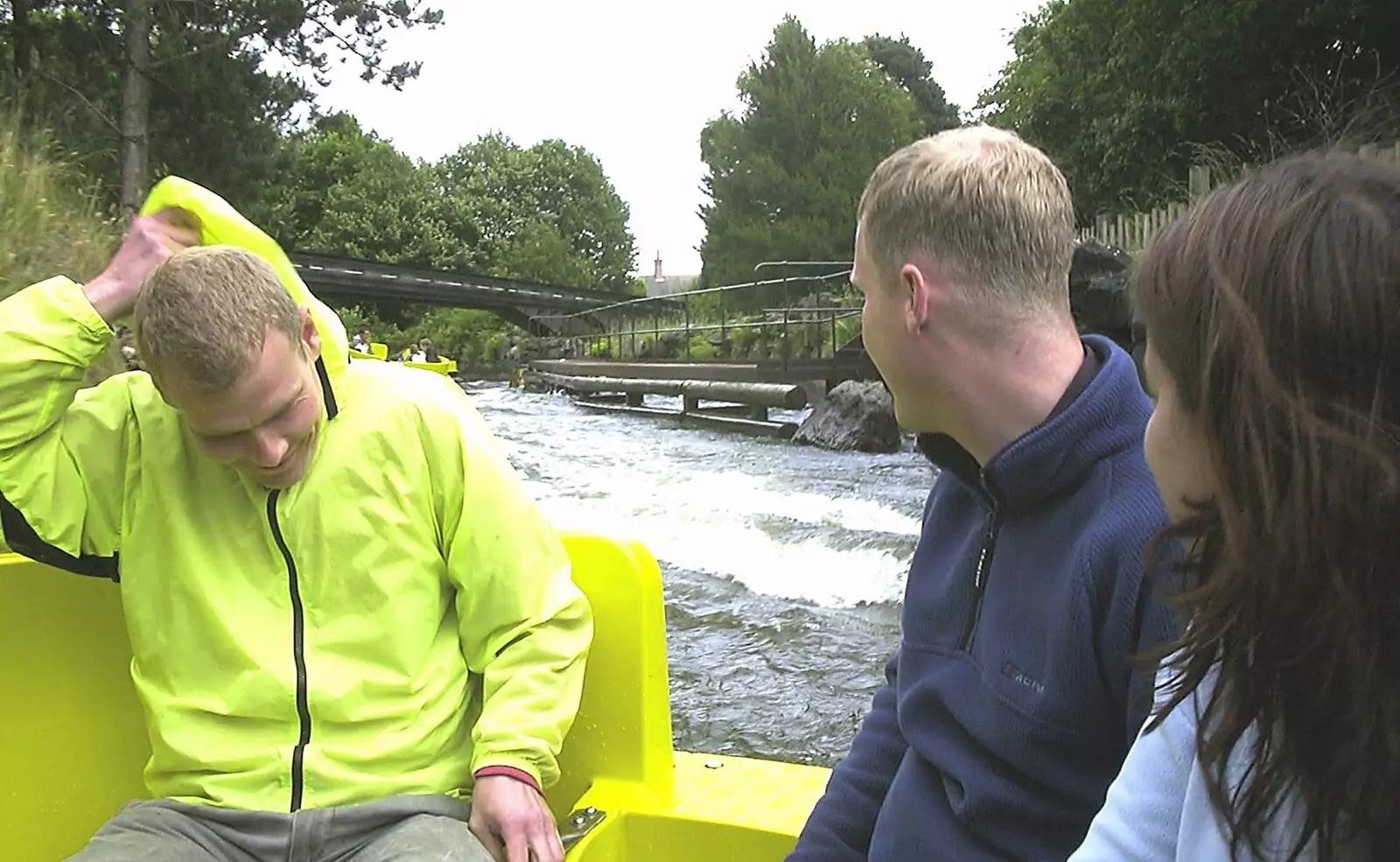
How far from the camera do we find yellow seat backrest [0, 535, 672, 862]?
156 centimetres

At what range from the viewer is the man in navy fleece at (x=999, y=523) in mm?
952

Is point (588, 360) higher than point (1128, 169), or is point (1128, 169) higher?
point (1128, 169)

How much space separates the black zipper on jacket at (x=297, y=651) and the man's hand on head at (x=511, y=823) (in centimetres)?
21

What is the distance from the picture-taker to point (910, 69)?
4697 cm

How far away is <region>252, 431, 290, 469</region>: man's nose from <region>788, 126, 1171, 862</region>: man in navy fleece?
0.68 metres

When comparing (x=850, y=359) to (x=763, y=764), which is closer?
(x=763, y=764)

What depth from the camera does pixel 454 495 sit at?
4.76ft

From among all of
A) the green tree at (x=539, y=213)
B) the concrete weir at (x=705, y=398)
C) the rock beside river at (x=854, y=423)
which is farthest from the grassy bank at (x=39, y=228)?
the green tree at (x=539, y=213)

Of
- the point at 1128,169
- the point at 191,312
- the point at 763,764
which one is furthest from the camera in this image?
the point at 1128,169

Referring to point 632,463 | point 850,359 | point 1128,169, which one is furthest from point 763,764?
point 1128,169

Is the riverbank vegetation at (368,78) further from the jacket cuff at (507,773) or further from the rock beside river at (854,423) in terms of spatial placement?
the rock beside river at (854,423)

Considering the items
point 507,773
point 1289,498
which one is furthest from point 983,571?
point 507,773

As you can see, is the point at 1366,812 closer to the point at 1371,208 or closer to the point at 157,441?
the point at 1371,208

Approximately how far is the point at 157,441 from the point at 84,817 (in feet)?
1.86
